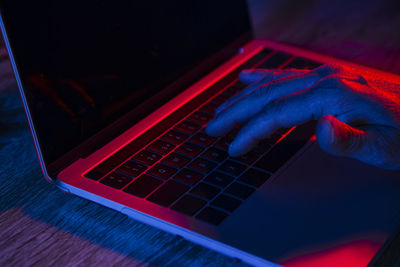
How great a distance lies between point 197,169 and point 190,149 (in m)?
0.05

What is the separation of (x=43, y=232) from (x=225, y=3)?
61 centimetres

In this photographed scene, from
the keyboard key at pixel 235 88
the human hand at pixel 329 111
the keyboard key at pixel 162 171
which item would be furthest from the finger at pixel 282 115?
the keyboard key at pixel 235 88

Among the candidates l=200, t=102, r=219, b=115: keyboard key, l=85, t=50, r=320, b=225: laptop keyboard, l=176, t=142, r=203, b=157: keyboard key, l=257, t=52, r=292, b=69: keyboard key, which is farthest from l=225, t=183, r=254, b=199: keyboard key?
l=257, t=52, r=292, b=69: keyboard key

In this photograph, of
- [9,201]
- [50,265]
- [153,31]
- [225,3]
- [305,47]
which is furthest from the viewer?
[305,47]

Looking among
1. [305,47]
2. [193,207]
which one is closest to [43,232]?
[193,207]

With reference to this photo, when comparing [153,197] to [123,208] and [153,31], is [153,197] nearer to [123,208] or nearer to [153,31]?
[123,208]

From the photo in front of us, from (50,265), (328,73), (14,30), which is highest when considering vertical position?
(14,30)

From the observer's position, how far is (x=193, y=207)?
582 millimetres

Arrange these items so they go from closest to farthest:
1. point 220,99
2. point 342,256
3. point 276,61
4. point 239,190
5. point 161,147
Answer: point 342,256 < point 239,190 < point 161,147 < point 220,99 < point 276,61

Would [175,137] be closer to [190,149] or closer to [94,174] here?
[190,149]

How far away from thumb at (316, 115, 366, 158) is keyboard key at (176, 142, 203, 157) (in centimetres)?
22

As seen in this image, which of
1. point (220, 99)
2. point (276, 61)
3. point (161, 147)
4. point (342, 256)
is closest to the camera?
point (342, 256)

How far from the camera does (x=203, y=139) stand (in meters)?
0.72

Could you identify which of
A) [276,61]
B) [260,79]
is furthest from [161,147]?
[276,61]
